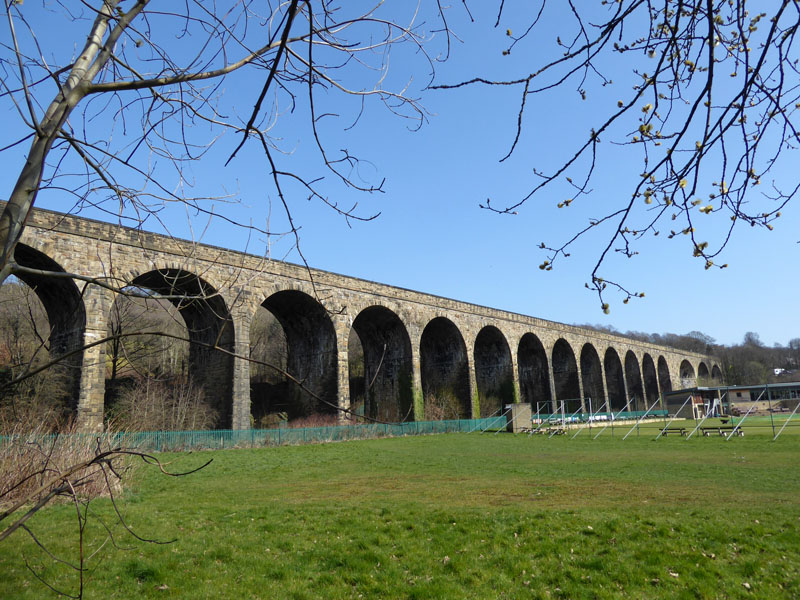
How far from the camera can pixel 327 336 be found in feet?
78.6

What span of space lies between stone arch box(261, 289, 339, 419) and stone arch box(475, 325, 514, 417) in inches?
499

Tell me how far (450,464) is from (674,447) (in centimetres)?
870

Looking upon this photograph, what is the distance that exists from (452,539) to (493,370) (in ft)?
96.7

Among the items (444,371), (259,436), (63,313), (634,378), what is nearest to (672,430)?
(444,371)

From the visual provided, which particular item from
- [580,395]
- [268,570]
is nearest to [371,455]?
[268,570]

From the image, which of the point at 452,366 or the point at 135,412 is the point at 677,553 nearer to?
the point at 135,412

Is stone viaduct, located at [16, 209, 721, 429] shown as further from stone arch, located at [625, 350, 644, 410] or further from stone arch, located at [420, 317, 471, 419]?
stone arch, located at [625, 350, 644, 410]

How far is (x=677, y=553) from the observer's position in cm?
564

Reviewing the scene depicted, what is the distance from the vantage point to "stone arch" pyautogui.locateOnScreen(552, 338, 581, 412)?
4122 centimetres

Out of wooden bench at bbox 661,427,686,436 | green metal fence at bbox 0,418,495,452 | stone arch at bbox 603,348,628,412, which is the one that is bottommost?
wooden bench at bbox 661,427,686,436

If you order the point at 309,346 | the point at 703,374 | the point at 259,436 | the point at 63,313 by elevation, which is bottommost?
the point at 259,436

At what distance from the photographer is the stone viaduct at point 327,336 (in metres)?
14.8

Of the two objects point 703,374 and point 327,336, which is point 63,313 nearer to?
point 327,336

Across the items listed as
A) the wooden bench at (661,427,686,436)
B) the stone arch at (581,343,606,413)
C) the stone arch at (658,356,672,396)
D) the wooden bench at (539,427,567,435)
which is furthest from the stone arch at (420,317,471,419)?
the stone arch at (658,356,672,396)
